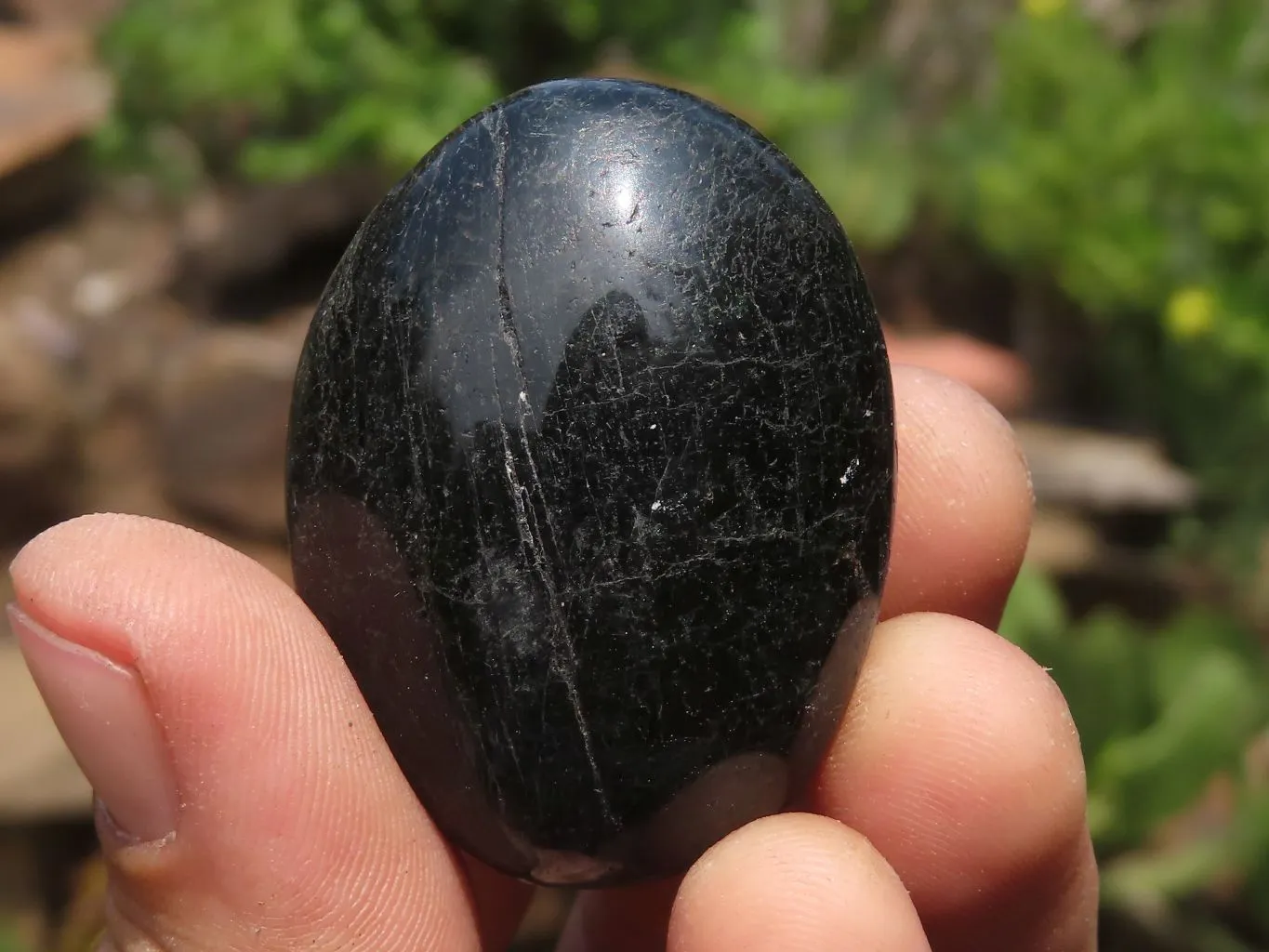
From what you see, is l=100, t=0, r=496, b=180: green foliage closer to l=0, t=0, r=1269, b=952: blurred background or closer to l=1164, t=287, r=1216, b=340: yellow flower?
l=0, t=0, r=1269, b=952: blurred background

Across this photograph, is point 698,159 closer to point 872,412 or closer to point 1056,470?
point 872,412

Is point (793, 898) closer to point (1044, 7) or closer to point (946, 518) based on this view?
point (946, 518)

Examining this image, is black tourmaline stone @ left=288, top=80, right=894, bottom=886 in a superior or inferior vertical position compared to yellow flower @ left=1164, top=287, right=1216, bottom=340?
superior

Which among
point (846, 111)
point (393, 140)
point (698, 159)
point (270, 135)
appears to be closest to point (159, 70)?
point (270, 135)

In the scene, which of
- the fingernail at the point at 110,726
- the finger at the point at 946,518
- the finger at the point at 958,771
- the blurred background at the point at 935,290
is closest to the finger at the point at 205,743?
the fingernail at the point at 110,726

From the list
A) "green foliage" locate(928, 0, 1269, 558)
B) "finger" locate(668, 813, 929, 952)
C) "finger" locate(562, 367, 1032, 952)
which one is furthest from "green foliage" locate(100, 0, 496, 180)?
"finger" locate(668, 813, 929, 952)

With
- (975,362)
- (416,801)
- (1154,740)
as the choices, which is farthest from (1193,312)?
(416,801)
